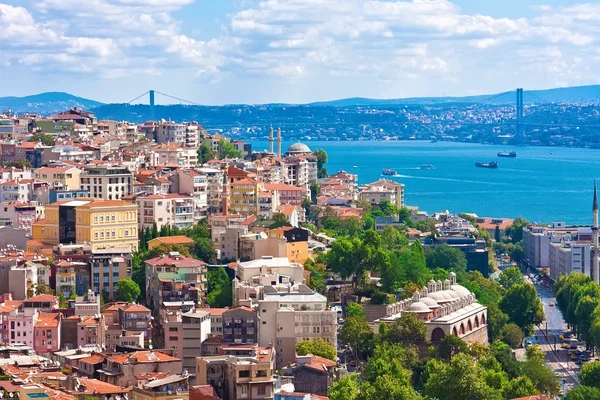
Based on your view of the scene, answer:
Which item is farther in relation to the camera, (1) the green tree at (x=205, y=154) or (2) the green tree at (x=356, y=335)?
(1) the green tree at (x=205, y=154)

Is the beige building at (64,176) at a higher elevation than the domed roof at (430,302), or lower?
higher

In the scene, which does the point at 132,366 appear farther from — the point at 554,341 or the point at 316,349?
the point at 554,341

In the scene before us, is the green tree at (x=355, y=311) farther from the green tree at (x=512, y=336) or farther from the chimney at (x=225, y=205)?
the chimney at (x=225, y=205)

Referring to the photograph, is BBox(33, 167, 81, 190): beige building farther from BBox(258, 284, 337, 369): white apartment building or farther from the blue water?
the blue water

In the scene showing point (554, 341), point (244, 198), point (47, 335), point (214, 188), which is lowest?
point (554, 341)

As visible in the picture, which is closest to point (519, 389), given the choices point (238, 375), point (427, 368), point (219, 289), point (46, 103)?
point (427, 368)

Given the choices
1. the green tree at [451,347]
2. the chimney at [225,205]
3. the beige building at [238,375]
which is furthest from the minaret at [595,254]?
the beige building at [238,375]
